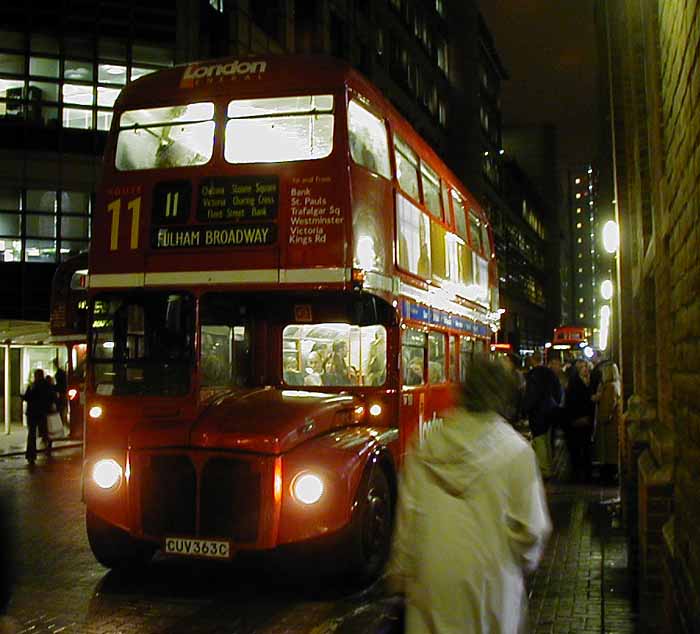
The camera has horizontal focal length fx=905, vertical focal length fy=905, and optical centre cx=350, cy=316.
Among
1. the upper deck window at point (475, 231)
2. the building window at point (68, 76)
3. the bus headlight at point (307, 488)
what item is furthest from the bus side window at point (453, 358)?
the building window at point (68, 76)

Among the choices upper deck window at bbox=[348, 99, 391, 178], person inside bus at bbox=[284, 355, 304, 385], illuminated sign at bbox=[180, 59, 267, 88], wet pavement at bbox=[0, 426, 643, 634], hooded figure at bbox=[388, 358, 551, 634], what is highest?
illuminated sign at bbox=[180, 59, 267, 88]

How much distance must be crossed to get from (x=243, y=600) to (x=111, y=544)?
4.90 feet

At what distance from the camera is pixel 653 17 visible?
662 cm

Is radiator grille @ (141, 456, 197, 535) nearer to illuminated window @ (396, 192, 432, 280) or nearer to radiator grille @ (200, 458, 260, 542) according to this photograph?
radiator grille @ (200, 458, 260, 542)

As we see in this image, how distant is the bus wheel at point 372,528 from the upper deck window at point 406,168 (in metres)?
3.67

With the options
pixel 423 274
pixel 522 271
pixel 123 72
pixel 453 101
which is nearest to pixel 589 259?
pixel 522 271

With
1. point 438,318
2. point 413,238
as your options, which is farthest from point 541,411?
point 413,238

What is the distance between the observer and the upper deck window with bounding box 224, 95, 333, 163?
8.98 meters

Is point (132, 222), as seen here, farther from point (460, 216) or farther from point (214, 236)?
point (460, 216)

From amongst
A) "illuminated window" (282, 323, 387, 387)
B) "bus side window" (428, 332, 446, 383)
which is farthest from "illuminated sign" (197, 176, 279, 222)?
"bus side window" (428, 332, 446, 383)

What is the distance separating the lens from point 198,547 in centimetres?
754

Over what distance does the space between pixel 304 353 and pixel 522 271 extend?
7504 centimetres

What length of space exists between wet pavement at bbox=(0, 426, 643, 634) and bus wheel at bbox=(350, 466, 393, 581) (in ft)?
0.78

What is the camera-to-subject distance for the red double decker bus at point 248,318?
7.62 metres
